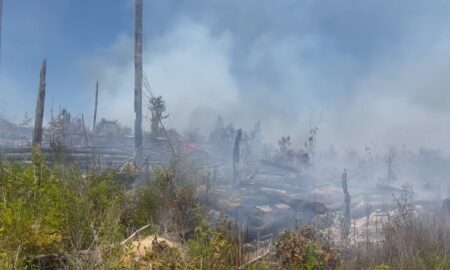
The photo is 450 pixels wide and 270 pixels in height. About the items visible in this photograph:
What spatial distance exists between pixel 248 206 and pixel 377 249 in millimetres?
5660

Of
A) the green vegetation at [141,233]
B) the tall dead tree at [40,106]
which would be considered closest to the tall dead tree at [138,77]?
the tall dead tree at [40,106]

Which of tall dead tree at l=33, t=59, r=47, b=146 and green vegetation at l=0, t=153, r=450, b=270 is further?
tall dead tree at l=33, t=59, r=47, b=146

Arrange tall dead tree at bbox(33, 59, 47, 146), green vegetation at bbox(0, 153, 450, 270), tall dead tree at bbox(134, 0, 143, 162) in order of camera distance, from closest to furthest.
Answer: green vegetation at bbox(0, 153, 450, 270), tall dead tree at bbox(33, 59, 47, 146), tall dead tree at bbox(134, 0, 143, 162)

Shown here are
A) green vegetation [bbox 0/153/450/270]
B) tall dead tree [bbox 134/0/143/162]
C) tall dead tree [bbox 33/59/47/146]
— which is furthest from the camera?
tall dead tree [bbox 134/0/143/162]

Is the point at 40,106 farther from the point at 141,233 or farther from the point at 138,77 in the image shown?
the point at 141,233

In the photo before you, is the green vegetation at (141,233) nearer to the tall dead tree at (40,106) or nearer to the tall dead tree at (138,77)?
the tall dead tree at (40,106)

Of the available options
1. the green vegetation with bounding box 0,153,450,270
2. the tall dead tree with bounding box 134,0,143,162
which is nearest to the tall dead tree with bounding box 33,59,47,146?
the tall dead tree with bounding box 134,0,143,162

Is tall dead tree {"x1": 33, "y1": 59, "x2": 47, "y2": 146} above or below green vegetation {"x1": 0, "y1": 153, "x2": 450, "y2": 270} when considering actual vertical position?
above

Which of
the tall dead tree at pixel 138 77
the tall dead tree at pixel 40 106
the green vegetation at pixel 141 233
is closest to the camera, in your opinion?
the green vegetation at pixel 141 233

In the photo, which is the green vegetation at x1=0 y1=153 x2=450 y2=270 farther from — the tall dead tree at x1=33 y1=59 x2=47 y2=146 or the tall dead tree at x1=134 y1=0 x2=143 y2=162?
the tall dead tree at x1=134 y1=0 x2=143 y2=162

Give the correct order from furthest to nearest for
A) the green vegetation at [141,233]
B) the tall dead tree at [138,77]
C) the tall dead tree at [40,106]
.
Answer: the tall dead tree at [138,77] < the tall dead tree at [40,106] < the green vegetation at [141,233]

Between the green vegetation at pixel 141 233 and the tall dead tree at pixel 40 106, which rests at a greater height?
the tall dead tree at pixel 40 106

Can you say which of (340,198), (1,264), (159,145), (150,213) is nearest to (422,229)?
(150,213)

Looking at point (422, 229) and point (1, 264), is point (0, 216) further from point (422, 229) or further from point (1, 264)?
point (422, 229)
